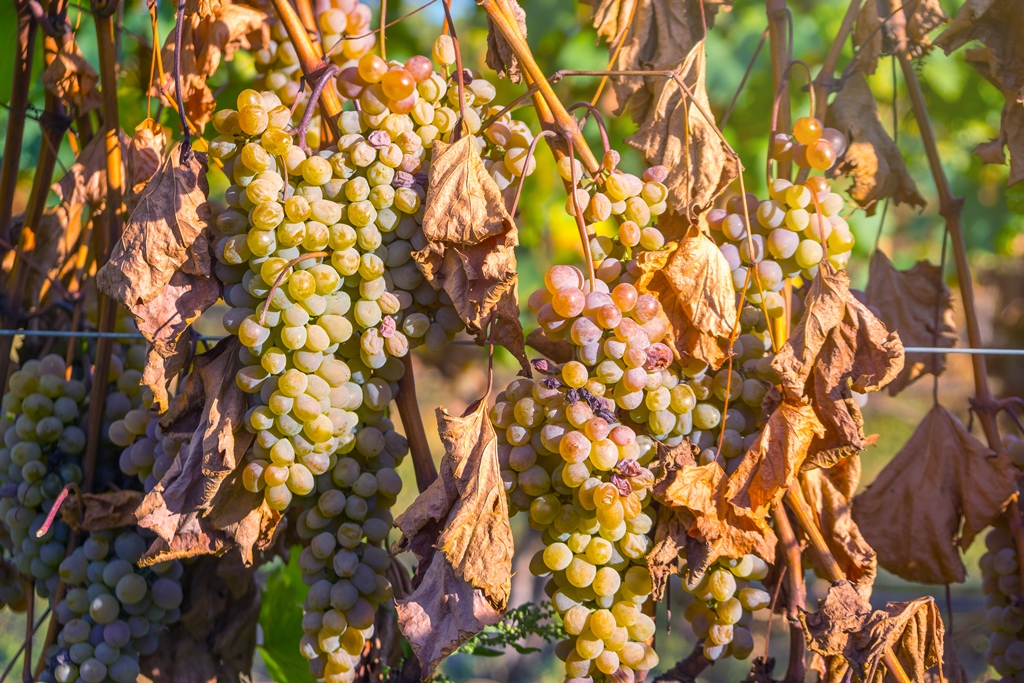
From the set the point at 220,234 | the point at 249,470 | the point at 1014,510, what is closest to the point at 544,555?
the point at 249,470

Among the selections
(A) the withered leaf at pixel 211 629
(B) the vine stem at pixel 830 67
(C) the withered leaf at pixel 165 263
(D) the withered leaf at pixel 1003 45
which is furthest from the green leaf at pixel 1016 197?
(A) the withered leaf at pixel 211 629

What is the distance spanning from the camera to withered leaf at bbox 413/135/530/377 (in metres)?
0.55

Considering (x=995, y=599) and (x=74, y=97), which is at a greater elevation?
(x=74, y=97)

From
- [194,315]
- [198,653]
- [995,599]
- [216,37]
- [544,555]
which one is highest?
[216,37]

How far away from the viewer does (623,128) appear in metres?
1.84

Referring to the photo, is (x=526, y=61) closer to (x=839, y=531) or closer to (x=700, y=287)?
(x=700, y=287)

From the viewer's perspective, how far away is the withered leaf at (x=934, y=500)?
0.77 metres

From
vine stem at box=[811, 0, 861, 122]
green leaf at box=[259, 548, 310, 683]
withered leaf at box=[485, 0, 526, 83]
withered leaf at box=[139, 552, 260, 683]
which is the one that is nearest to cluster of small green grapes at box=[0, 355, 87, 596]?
withered leaf at box=[139, 552, 260, 683]

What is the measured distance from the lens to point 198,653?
0.80m

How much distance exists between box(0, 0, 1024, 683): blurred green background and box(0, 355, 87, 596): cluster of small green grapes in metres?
0.28

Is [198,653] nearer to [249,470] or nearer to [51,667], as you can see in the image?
[51,667]

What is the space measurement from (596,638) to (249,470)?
30 centimetres

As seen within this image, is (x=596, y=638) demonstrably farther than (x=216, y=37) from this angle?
No

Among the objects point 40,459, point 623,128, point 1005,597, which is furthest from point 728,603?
point 623,128
